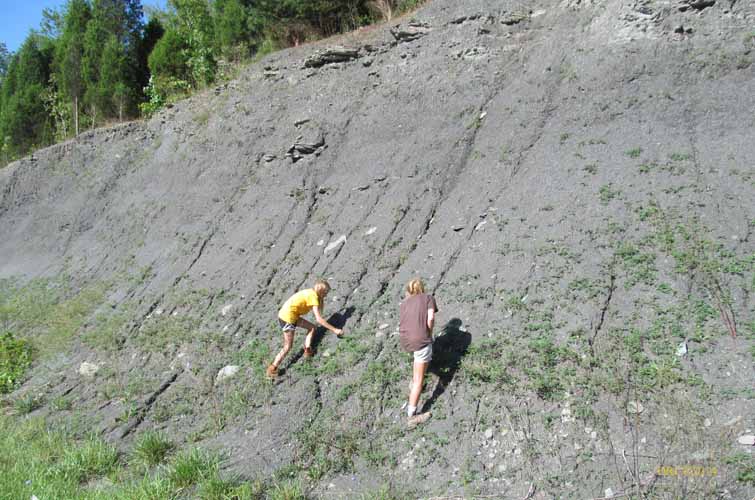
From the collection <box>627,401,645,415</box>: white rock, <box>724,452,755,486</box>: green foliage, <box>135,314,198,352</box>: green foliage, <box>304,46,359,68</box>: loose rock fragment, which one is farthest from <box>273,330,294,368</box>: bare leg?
<box>304,46,359,68</box>: loose rock fragment

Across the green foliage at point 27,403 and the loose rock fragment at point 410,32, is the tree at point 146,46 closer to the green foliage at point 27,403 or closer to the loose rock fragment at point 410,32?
the loose rock fragment at point 410,32

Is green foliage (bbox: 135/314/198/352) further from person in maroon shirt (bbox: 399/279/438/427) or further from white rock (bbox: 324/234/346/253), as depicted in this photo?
person in maroon shirt (bbox: 399/279/438/427)

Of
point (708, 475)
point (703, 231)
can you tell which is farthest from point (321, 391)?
point (703, 231)

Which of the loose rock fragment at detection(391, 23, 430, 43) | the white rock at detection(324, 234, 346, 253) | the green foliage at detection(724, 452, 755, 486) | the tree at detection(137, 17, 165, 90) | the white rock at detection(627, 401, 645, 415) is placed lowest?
the green foliage at detection(724, 452, 755, 486)

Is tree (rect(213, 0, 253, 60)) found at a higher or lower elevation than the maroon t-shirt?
higher

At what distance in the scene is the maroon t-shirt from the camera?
6.24 m

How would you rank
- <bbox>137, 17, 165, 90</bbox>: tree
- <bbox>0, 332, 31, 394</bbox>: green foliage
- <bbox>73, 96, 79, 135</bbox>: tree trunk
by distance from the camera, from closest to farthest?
<bbox>0, 332, 31, 394</bbox>: green foliage < <bbox>73, 96, 79, 135</bbox>: tree trunk < <bbox>137, 17, 165, 90</bbox>: tree

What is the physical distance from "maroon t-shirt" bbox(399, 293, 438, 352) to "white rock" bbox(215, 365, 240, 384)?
3.08 metres

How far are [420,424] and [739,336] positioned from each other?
3.43 meters

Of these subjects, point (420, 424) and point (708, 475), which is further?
point (420, 424)

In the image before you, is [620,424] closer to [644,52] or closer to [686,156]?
[686,156]

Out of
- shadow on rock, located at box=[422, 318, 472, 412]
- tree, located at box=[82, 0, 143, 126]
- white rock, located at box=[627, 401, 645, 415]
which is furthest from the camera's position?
tree, located at box=[82, 0, 143, 126]

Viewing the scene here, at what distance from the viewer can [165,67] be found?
18812 millimetres

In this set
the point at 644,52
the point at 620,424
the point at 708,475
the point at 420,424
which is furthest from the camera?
the point at 644,52
